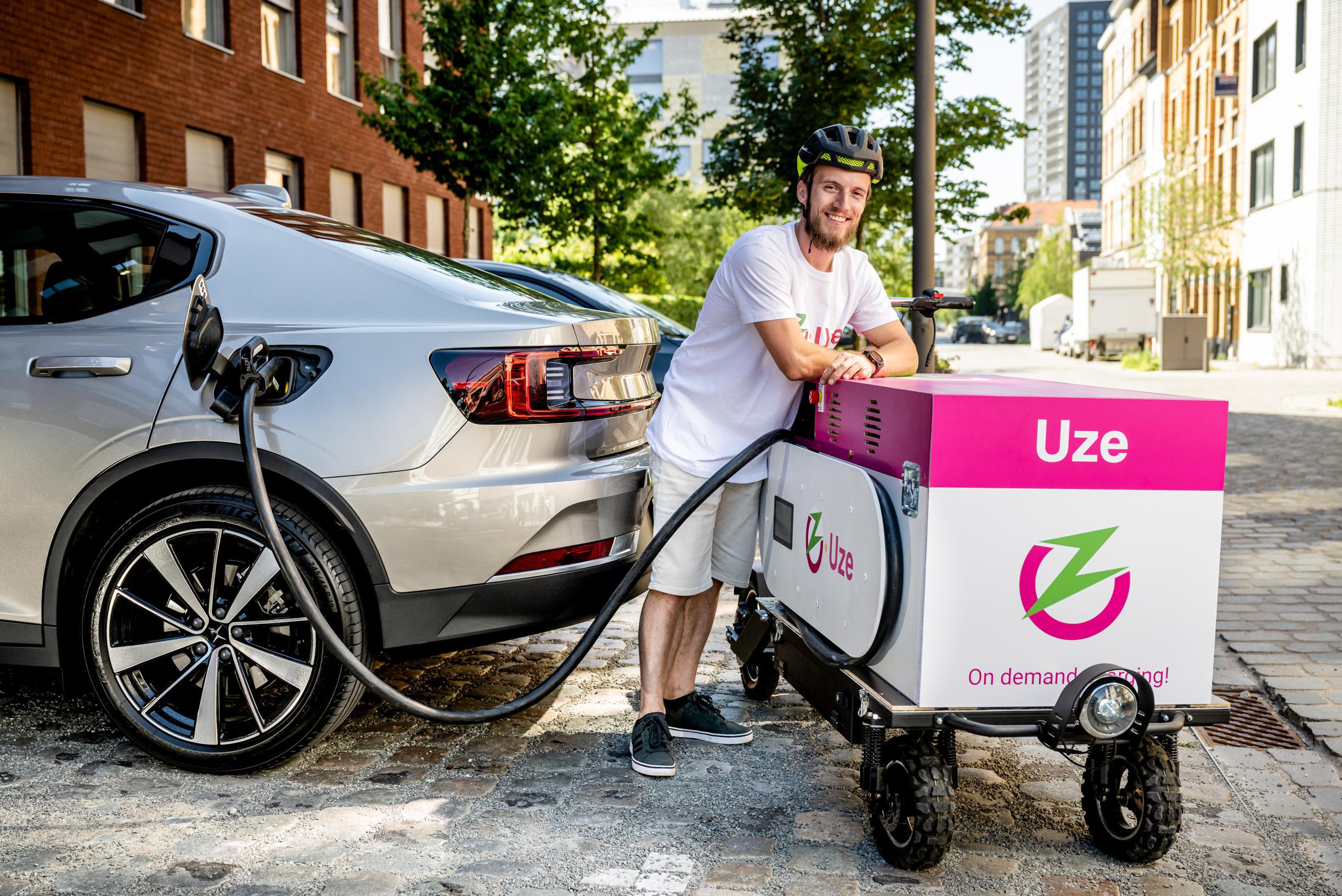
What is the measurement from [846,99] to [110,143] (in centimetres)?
921

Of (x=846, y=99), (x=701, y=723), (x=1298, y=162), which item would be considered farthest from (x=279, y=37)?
(x=1298, y=162)

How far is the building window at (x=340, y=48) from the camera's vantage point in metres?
21.7

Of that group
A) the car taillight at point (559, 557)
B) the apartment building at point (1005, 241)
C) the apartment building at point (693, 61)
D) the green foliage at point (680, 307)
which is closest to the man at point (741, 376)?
the car taillight at point (559, 557)

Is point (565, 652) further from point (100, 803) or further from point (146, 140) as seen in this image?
point (146, 140)

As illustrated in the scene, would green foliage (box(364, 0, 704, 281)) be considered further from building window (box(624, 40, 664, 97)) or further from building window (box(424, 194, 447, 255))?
building window (box(624, 40, 664, 97))

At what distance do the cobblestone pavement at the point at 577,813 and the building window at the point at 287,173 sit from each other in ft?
53.5

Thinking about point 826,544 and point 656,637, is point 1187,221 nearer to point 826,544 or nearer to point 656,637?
point 656,637

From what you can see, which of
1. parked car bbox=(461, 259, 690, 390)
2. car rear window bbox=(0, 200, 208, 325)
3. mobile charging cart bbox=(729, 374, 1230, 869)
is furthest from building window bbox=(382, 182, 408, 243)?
mobile charging cart bbox=(729, 374, 1230, 869)

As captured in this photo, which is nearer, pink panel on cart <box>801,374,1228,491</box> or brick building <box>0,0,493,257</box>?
pink panel on cart <box>801,374,1228,491</box>

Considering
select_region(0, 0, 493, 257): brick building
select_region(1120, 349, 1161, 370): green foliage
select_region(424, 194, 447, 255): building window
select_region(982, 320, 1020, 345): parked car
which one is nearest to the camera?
select_region(0, 0, 493, 257): brick building

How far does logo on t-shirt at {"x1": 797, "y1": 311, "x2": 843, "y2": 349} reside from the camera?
12.8 feet

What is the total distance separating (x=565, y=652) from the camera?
526cm

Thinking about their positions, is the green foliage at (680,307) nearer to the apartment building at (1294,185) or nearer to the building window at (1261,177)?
the apartment building at (1294,185)

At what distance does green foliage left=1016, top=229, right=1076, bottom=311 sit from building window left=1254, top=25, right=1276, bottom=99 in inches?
2133
